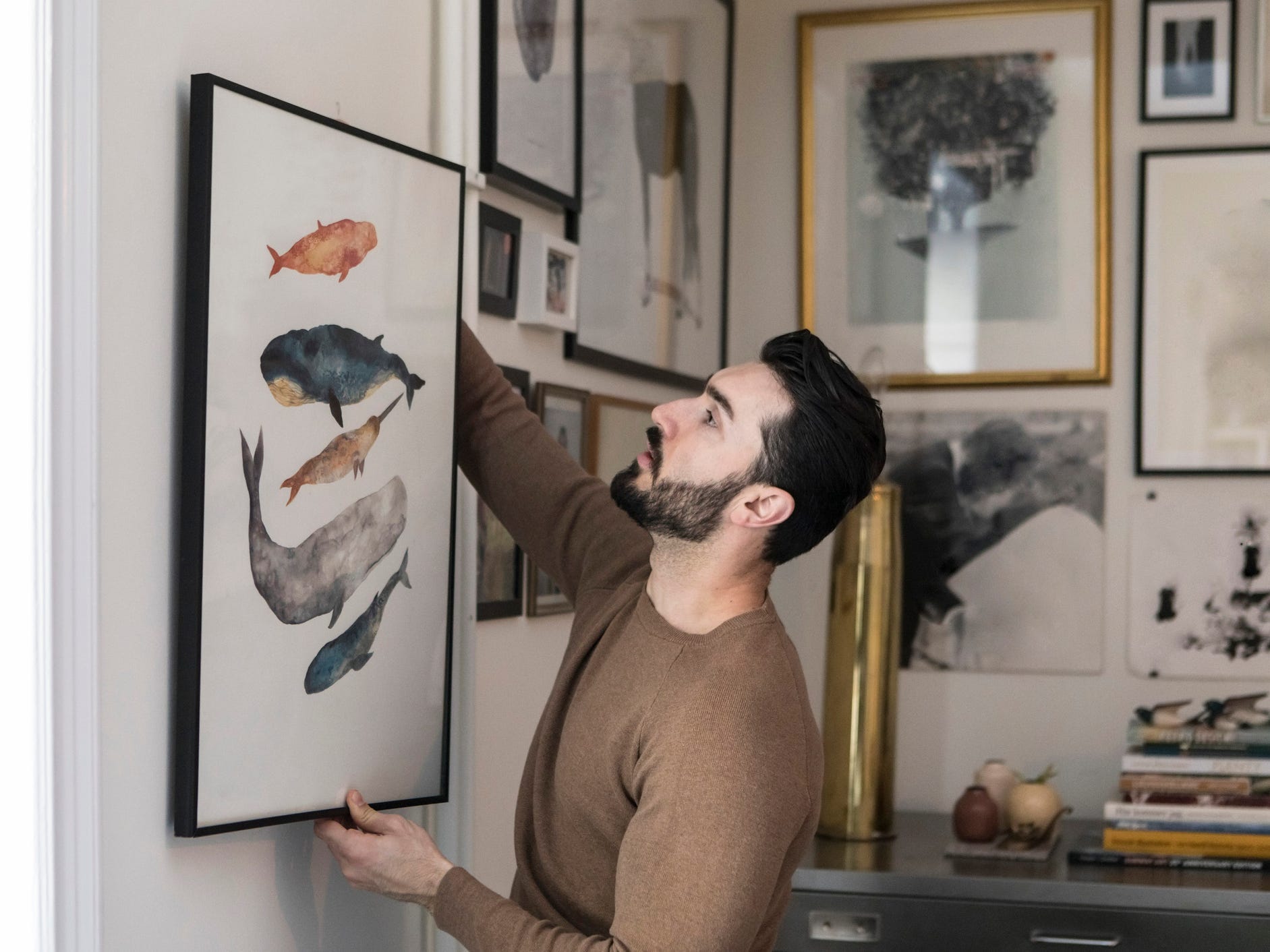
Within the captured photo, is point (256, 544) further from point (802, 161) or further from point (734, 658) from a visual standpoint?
point (802, 161)

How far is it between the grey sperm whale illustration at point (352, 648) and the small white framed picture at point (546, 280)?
0.58 m

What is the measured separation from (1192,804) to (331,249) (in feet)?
6.29

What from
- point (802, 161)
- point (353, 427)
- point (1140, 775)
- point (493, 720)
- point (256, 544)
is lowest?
point (1140, 775)

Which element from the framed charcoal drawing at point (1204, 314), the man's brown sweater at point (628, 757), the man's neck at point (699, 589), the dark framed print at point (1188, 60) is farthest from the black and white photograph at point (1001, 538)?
the man's neck at point (699, 589)

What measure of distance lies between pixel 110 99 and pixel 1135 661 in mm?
2393

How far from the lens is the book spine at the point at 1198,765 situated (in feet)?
8.55

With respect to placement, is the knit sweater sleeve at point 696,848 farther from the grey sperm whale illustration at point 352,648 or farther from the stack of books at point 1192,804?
the stack of books at point 1192,804

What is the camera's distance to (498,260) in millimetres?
2068

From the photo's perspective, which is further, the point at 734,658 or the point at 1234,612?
the point at 1234,612

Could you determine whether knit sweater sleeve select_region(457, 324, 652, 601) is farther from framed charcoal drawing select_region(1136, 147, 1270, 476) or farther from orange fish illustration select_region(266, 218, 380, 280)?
framed charcoal drawing select_region(1136, 147, 1270, 476)

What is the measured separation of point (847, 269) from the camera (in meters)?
3.17

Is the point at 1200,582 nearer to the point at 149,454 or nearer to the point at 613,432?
the point at 613,432

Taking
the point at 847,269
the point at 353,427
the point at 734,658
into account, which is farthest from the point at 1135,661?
the point at 353,427

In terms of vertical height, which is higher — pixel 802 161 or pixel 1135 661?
pixel 802 161
